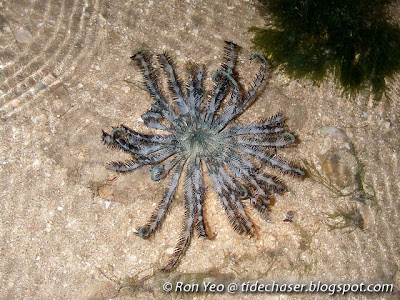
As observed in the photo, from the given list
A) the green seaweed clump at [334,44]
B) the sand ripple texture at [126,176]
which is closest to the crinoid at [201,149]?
the sand ripple texture at [126,176]

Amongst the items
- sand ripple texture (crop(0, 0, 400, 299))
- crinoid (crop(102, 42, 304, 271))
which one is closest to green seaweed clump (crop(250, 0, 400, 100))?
sand ripple texture (crop(0, 0, 400, 299))

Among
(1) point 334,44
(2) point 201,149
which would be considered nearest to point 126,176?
(2) point 201,149

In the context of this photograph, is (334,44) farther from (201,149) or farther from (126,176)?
(126,176)

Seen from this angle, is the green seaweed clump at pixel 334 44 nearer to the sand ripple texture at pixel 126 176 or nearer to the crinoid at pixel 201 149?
the sand ripple texture at pixel 126 176

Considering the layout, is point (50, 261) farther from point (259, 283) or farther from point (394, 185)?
point (394, 185)

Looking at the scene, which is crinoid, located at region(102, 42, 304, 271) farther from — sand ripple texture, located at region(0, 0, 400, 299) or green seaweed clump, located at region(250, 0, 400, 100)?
green seaweed clump, located at region(250, 0, 400, 100)

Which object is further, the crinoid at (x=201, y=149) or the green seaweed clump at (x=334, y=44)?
the green seaweed clump at (x=334, y=44)

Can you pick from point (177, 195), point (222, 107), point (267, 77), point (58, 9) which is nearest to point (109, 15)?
point (58, 9)
